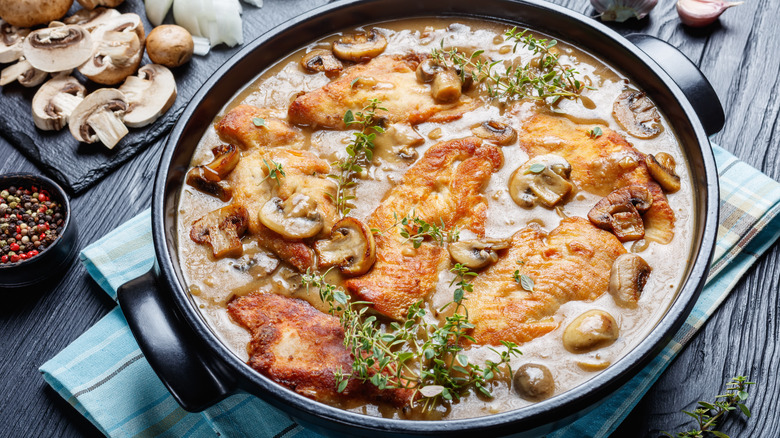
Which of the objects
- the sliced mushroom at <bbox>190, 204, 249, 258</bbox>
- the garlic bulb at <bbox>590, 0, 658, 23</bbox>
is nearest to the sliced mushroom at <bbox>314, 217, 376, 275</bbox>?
the sliced mushroom at <bbox>190, 204, 249, 258</bbox>

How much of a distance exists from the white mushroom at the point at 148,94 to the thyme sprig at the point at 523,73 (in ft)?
6.06

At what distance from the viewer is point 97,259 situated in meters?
3.47

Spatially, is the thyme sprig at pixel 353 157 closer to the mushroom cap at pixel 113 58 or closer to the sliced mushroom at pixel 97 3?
the mushroom cap at pixel 113 58

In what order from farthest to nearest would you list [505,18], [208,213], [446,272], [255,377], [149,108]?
[149,108] → [505,18] → [208,213] → [446,272] → [255,377]

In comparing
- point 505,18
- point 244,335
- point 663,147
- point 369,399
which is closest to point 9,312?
point 244,335

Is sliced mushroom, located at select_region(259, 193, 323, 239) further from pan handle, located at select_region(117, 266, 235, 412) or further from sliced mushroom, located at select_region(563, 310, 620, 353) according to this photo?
sliced mushroom, located at select_region(563, 310, 620, 353)

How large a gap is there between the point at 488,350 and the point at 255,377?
0.82 metres

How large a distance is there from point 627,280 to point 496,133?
0.83m

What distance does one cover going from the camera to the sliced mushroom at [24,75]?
424 centimetres

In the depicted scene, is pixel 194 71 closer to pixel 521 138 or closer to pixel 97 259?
pixel 97 259

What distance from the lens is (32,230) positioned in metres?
3.61

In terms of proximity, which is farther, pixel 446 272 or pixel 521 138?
pixel 521 138

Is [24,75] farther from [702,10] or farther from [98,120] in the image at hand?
[702,10]

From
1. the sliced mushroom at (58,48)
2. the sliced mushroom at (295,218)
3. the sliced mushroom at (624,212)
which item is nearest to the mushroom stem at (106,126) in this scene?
the sliced mushroom at (58,48)
